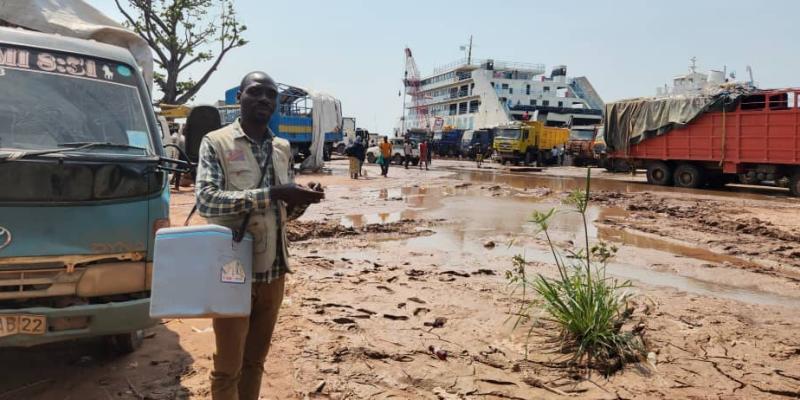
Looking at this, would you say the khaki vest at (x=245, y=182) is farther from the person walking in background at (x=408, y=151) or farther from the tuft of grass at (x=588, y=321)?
the person walking in background at (x=408, y=151)

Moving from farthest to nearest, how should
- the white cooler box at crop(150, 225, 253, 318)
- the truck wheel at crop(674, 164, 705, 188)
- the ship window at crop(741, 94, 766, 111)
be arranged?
the truck wheel at crop(674, 164, 705, 188) → the ship window at crop(741, 94, 766, 111) → the white cooler box at crop(150, 225, 253, 318)

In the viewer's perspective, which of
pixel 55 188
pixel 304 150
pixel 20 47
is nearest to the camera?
pixel 55 188

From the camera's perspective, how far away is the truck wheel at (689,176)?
18297 mm

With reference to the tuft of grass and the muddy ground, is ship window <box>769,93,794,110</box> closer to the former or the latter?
the muddy ground

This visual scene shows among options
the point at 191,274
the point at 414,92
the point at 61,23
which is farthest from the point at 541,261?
the point at 414,92

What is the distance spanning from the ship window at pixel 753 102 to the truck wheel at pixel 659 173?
3396 mm

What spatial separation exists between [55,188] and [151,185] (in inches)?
18.4

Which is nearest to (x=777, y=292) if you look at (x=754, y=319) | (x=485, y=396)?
(x=754, y=319)

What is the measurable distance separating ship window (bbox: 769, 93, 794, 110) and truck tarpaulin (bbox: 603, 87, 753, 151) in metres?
0.94

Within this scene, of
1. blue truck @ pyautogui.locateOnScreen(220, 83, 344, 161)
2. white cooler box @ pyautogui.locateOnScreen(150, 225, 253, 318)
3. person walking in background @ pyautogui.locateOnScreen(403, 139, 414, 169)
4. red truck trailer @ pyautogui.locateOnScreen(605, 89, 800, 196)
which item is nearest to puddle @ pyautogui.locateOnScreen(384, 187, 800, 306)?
white cooler box @ pyautogui.locateOnScreen(150, 225, 253, 318)

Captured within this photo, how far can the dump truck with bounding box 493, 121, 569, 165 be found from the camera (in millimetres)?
32031

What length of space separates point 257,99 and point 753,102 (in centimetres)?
1853

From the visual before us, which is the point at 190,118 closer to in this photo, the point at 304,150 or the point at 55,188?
the point at 55,188

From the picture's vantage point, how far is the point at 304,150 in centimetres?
2255
